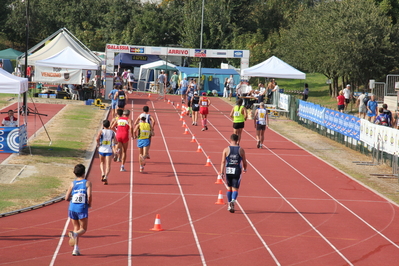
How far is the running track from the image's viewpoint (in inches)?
385

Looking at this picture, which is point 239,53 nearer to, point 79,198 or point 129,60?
point 129,60

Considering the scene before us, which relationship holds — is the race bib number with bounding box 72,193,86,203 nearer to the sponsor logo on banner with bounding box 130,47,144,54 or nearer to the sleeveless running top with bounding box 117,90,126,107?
the sleeveless running top with bounding box 117,90,126,107

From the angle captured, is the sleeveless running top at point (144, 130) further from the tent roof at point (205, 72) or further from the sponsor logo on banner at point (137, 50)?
the tent roof at point (205, 72)

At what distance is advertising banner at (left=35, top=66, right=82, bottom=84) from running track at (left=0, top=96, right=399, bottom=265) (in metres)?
19.4

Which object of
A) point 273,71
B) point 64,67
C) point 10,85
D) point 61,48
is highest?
point 61,48

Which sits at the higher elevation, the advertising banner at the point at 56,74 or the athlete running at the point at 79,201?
the advertising banner at the point at 56,74

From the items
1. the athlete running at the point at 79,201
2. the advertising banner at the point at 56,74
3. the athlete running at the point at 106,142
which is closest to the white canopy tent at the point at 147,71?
the advertising banner at the point at 56,74

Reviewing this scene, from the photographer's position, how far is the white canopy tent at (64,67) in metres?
34.5

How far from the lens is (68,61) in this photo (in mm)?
35062

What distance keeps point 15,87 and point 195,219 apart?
27.0 feet

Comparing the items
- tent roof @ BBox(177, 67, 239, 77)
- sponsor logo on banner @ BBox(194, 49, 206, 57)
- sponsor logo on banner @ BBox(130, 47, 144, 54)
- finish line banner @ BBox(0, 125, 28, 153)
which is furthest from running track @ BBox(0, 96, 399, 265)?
tent roof @ BBox(177, 67, 239, 77)

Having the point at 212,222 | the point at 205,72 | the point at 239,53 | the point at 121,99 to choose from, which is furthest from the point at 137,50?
the point at 212,222

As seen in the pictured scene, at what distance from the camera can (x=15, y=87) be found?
17.3 metres

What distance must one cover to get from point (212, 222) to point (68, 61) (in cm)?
2538
